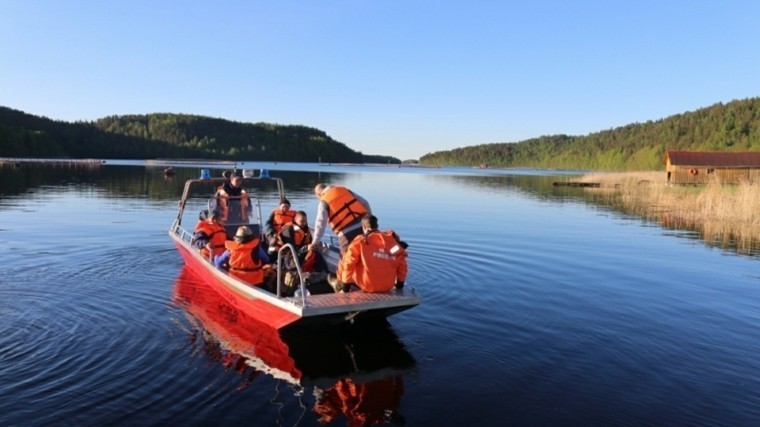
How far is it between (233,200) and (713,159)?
5760cm

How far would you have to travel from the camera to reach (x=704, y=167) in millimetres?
54000

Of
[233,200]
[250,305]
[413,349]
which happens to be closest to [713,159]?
[233,200]

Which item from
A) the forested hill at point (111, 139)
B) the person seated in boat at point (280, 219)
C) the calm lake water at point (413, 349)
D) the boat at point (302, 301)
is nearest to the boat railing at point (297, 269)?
the boat at point (302, 301)

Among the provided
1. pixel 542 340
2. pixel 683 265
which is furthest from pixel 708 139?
pixel 542 340

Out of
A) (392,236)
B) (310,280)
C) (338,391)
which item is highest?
(392,236)

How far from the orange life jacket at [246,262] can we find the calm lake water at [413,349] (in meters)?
0.79

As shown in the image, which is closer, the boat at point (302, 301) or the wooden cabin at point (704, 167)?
the boat at point (302, 301)

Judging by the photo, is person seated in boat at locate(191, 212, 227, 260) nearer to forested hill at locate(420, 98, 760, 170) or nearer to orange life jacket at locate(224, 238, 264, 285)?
orange life jacket at locate(224, 238, 264, 285)

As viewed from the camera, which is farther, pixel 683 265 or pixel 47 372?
pixel 683 265

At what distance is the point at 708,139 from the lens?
5118 inches

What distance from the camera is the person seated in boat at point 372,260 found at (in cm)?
786

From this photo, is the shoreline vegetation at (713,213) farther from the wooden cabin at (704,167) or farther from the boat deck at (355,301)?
the wooden cabin at (704,167)

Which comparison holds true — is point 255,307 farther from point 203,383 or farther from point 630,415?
point 630,415

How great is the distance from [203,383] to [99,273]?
286 inches
